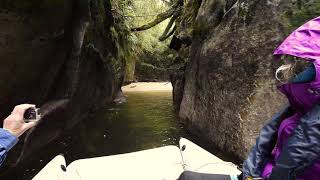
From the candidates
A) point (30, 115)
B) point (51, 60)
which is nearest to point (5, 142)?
point (30, 115)

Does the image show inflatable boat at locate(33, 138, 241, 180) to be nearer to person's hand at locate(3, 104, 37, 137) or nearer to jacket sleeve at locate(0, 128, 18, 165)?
person's hand at locate(3, 104, 37, 137)

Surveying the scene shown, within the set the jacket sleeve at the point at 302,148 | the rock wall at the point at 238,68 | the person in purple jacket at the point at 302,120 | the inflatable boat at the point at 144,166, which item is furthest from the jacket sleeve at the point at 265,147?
the rock wall at the point at 238,68

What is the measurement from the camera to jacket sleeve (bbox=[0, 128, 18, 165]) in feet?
6.70

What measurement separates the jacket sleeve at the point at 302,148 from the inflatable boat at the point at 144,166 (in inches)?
95.7

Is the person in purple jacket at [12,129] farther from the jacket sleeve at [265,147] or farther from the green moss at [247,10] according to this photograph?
the green moss at [247,10]

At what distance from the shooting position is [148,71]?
107 feet

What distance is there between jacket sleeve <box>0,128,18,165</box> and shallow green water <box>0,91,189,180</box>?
Answer: 18.0 ft

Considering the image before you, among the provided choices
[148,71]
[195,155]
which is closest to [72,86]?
[195,155]

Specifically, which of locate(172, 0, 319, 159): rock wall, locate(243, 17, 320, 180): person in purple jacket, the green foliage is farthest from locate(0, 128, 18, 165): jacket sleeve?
the green foliage

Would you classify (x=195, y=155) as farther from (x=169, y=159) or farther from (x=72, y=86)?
(x=72, y=86)

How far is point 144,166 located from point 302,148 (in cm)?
324

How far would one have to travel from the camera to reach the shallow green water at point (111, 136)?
28.6 ft

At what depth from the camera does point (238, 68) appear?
23.1ft

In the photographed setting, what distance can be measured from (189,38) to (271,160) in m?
10.2
